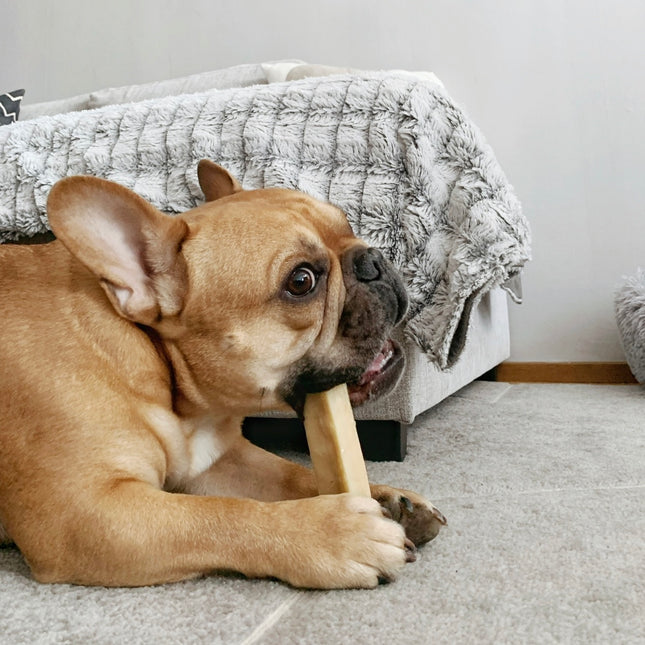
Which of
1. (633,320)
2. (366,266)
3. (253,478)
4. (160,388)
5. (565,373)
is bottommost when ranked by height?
(565,373)

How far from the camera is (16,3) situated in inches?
160

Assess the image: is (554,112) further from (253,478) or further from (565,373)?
(253,478)

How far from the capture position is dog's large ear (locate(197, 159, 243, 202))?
4.16ft

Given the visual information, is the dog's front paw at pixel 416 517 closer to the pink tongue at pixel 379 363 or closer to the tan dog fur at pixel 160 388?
the tan dog fur at pixel 160 388

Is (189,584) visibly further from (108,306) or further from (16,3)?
(16,3)

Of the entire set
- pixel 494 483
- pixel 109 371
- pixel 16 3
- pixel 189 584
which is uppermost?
pixel 16 3

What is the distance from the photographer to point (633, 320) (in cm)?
234

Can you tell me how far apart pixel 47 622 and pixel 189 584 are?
0.54 ft

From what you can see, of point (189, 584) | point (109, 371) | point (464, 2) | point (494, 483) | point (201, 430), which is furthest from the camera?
point (464, 2)

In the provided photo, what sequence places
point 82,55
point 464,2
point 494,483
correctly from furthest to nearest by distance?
1. point 82,55
2. point 464,2
3. point 494,483

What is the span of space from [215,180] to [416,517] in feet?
2.27

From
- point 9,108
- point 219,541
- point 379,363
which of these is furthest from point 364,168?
point 9,108

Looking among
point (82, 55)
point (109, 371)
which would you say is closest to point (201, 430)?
point (109, 371)

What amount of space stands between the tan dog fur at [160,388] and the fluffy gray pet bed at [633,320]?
156 centimetres
